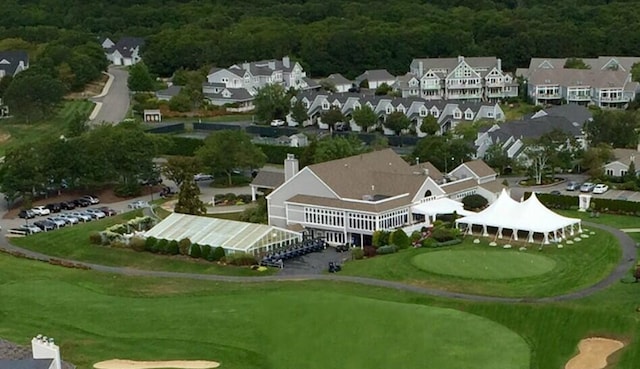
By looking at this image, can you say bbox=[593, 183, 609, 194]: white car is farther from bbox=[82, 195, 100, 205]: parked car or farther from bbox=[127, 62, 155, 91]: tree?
Answer: bbox=[127, 62, 155, 91]: tree

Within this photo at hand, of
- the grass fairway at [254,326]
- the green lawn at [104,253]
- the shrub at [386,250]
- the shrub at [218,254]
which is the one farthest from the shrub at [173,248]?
the shrub at [386,250]

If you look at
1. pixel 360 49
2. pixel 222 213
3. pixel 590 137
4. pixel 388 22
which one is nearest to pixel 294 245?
pixel 222 213

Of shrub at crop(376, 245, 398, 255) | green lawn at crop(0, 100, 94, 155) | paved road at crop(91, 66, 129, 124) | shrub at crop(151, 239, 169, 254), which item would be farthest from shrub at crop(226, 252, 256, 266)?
paved road at crop(91, 66, 129, 124)

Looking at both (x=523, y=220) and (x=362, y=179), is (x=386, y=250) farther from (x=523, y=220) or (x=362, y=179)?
(x=523, y=220)

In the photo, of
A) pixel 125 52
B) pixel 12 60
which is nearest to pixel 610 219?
pixel 12 60

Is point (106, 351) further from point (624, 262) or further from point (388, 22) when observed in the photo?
point (388, 22)

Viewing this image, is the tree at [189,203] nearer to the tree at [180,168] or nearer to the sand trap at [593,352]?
the tree at [180,168]
